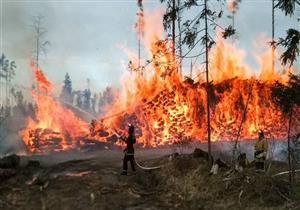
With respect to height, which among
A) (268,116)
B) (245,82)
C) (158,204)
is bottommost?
(158,204)

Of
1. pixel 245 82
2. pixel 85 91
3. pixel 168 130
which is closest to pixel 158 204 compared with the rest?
pixel 168 130

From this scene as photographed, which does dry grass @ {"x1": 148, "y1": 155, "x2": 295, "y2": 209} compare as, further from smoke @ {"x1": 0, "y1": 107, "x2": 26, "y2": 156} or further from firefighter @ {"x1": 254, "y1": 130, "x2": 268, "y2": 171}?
smoke @ {"x1": 0, "y1": 107, "x2": 26, "y2": 156}

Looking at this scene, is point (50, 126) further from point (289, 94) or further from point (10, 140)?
point (289, 94)

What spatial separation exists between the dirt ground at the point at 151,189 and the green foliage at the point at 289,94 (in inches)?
104

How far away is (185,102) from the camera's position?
1610 inches

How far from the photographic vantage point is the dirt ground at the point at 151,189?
16719 mm

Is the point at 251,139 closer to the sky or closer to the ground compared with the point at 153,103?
closer to the ground

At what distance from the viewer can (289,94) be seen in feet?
55.2

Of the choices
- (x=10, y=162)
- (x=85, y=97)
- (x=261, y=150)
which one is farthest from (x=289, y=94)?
(x=85, y=97)

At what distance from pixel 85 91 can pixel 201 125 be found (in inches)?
3891

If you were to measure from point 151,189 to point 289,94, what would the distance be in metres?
7.46

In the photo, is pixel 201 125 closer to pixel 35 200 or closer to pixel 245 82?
pixel 245 82

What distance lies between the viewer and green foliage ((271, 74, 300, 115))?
16672 millimetres

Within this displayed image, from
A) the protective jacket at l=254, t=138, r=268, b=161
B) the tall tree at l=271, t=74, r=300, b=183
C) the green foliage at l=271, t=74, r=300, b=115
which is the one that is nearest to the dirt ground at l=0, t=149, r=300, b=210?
the tall tree at l=271, t=74, r=300, b=183
